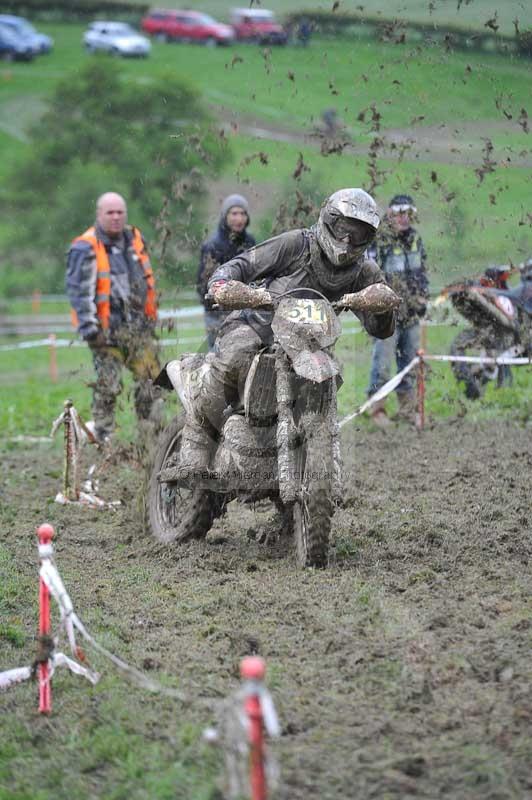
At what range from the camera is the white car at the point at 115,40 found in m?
42.6

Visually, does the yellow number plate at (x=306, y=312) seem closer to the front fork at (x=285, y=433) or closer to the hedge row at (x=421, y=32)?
the front fork at (x=285, y=433)

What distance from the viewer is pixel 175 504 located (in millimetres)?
8703

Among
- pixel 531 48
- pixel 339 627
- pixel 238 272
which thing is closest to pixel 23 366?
pixel 531 48

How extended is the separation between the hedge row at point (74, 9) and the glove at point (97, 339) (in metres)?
34.5

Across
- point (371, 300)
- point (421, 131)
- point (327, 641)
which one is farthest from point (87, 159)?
point (327, 641)

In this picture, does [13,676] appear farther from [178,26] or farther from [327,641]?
[178,26]

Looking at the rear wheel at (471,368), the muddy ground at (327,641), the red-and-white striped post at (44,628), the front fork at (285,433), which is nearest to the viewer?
the muddy ground at (327,641)

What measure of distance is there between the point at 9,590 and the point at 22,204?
1384 inches

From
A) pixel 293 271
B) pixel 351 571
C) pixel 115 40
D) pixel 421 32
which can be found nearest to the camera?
pixel 351 571

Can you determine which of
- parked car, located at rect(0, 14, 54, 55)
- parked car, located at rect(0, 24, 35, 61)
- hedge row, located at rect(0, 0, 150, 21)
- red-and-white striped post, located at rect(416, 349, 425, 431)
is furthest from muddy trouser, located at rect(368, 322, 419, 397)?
parked car, located at rect(0, 24, 35, 61)

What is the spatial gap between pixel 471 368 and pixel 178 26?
31.0 metres

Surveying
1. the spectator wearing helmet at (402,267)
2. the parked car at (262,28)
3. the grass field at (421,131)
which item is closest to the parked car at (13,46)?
the grass field at (421,131)

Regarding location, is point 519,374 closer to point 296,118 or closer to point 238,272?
point 296,118

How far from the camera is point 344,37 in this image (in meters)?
11.0
